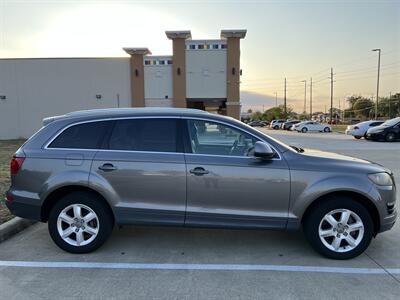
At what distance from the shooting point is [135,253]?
4.43 meters

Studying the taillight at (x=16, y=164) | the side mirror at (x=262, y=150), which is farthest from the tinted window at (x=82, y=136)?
the side mirror at (x=262, y=150)

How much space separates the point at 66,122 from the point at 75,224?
128cm

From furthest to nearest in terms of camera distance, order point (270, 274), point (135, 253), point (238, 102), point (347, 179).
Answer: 1. point (238, 102)
2. point (135, 253)
3. point (347, 179)
4. point (270, 274)

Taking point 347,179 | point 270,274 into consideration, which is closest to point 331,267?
point 270,274

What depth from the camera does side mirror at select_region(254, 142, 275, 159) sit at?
4031 millimetres

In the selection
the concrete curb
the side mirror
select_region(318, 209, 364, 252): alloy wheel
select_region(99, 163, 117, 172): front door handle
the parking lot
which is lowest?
the parking lot

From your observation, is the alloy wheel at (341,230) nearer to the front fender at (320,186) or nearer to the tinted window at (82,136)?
the front fender at (320,186)

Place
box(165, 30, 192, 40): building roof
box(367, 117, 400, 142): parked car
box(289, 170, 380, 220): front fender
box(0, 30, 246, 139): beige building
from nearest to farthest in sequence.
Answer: box(289, 170, 380, 220): front fender, box(367, 117, 400, 142): parked car, box(165, 30, 192, 40): building roof, box(0, 30, 246, 139): beige building

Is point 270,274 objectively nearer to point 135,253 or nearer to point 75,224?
point 135,253

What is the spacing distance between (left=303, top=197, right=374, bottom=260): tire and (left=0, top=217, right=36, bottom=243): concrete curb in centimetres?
402

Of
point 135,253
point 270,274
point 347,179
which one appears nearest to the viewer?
point 270,274

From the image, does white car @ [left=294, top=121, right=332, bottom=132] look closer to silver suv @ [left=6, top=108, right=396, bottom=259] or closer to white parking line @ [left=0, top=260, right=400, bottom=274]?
silver suv @ [left=6, top=108, right=396, bottom=259]

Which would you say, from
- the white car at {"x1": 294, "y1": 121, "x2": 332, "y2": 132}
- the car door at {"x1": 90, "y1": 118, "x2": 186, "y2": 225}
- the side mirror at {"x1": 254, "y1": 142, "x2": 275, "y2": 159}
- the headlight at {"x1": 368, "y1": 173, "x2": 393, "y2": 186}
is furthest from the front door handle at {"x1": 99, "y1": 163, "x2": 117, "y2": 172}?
the white car at {"x1": 294, "y1": 121, "x2": 332, "y2": 132}

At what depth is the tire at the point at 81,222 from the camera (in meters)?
4.34
